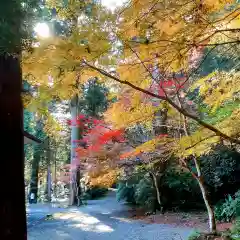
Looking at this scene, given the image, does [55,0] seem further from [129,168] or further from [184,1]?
[129,168]

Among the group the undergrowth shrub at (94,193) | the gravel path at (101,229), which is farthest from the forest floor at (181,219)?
the undergrowth shrub at (94,193)

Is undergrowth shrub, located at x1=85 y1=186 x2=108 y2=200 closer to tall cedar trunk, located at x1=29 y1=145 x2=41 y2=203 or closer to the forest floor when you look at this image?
tall cedar trunk, located at x1=29 y1=145 x2=41 y2=203

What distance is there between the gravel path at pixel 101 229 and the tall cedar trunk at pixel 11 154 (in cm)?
492

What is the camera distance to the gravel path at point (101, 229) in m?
8.21

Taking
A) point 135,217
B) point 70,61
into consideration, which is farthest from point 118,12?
point 135,217

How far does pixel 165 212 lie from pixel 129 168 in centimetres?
223

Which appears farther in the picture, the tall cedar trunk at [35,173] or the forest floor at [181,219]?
the tall cedar trunk at [35,173]

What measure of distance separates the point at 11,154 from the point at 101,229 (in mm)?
6465

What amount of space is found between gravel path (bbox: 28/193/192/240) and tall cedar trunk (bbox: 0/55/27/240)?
4.92m

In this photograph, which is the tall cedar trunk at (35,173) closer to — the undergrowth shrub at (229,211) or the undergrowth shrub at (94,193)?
the undergrowth shrub at (94,193)

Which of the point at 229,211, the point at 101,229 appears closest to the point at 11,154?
the point at 101,229

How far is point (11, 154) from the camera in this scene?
3725 millimetres

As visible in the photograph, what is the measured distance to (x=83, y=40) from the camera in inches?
99.4

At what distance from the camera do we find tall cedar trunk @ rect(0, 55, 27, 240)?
143 inches
